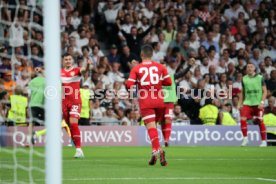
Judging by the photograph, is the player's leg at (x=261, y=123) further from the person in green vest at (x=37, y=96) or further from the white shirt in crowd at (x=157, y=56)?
the person in green vest at (x=37, y=96)

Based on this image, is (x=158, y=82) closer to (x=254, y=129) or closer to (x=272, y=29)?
(x=254, y=129)

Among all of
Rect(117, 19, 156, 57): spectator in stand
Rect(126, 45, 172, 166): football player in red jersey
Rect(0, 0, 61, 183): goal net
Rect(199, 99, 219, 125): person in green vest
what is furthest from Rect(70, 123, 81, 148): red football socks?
Rect(117, 19, 156, 57): spectator in stand

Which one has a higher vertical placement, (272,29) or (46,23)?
(272,29)

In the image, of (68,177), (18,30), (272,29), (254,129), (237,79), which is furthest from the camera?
(272,29)

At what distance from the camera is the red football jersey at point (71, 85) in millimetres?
13852

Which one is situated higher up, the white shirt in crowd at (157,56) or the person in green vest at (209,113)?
the white shirt in crowd at (157,56)

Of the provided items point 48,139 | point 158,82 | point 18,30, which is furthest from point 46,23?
point 158,82

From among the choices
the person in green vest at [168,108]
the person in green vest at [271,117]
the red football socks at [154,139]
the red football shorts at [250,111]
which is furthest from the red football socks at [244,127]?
the red football socks at [154,139]

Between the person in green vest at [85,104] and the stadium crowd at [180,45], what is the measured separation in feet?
0.13

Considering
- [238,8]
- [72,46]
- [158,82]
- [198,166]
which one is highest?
[238,8]

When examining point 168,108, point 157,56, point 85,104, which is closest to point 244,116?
point 168,108

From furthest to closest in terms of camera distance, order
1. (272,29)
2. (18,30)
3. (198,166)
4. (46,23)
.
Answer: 1. (272,29)
2. (198,166)
3. (18,30)
4. (46,23)

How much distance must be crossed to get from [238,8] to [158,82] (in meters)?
12.9

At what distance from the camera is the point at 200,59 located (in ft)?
73.7
